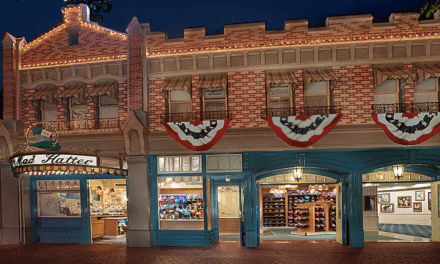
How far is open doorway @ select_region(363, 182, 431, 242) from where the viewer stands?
664 inches

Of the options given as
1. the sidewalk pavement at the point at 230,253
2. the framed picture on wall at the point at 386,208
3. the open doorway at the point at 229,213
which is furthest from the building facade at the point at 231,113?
the framed picture on wall at the point at 386,208

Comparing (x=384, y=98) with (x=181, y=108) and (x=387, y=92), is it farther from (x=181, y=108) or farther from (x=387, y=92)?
(x=181, y=108)

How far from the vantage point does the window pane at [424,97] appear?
14.0 m

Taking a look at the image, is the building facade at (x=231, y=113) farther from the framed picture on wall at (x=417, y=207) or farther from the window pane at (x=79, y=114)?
the framed picture on wall at (x=417, y=207)

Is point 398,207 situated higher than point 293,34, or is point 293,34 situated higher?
point 293,34

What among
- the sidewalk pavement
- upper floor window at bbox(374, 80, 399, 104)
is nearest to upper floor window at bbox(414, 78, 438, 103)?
upper floor window at bbox(374, 80, 399, 104)

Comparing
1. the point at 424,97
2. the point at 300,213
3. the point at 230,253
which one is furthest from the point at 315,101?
the point at 230,253

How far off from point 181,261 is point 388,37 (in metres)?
11.1

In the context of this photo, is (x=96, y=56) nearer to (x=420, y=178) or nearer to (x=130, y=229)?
(x=130, y=229)

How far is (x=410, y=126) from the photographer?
1313cm

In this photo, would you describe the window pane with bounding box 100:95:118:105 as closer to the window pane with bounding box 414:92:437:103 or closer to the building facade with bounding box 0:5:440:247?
the building facade with bounding box 0:5:440:247

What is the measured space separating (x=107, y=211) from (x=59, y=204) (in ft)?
7.52

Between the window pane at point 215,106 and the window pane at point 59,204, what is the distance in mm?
6740

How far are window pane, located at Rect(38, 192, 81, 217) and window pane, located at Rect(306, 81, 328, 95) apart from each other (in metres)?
10.6
